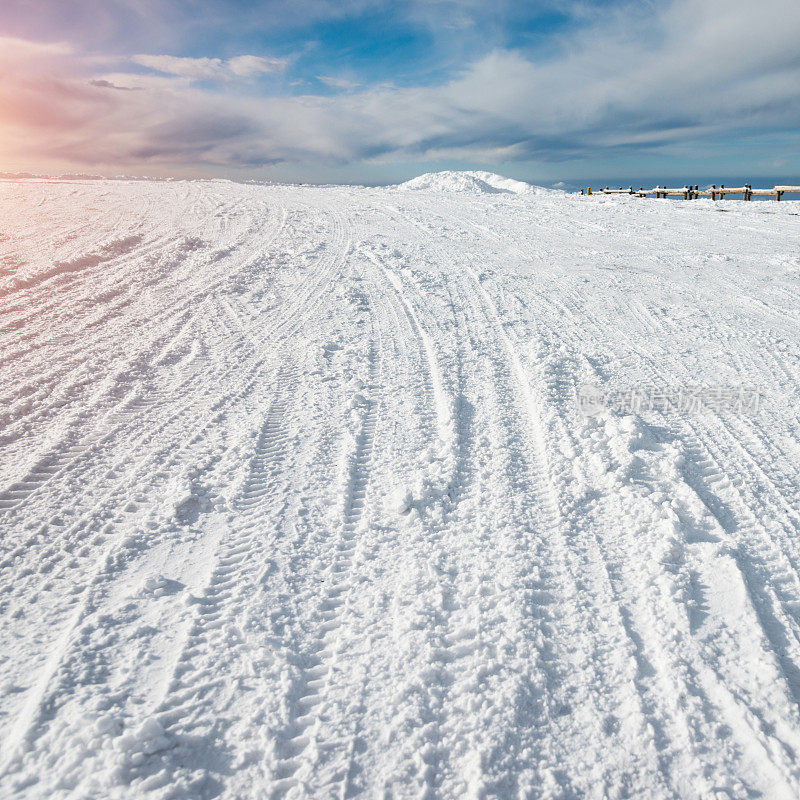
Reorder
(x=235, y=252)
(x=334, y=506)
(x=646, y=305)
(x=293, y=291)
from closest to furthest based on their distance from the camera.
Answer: (x=334, y=506) < (x=646, y=305) < (x=293, y=291) < (x=235, y=252)

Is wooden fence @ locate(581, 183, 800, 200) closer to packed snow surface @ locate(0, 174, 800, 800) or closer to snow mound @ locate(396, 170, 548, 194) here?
snow mound @ locate(396, 170, 548, 194)

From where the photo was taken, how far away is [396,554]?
8.23 feet

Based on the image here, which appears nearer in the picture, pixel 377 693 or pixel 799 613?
pixel 377 693

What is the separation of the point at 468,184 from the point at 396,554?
86.0 feet

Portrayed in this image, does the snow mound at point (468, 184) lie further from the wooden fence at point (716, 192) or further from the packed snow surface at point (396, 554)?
the packed snow surface at point (396, 554)

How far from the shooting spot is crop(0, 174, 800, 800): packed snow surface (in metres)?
1.72

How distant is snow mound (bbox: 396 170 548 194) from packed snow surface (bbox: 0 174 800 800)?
21.5 m

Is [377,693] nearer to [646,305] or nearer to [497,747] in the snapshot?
[497,747]

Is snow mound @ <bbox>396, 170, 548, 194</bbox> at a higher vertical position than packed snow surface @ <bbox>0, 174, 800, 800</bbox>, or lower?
higher

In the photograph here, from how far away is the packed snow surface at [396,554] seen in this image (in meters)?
1.72

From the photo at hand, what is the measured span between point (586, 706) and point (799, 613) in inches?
41.4

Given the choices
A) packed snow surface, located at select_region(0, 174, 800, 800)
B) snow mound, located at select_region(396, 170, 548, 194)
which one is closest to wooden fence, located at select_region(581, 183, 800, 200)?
snow mound, located at select_region(396, 170, 548, 194)

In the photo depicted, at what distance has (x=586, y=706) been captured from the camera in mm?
1859

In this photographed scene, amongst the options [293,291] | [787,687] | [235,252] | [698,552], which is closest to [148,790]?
[787,687]
